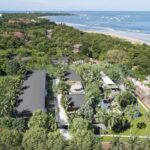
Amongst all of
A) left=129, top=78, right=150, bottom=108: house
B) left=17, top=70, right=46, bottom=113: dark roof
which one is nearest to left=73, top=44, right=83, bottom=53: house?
left=129, top=78, right=150, bottom=108: house

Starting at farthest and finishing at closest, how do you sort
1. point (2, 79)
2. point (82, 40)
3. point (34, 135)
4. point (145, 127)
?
1. point (82, 40)
2. point (2, 79)
3. point (145, 127)
4. point (34, 135)

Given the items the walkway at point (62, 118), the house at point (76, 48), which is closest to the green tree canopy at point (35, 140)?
the walkway at point (62, 118)

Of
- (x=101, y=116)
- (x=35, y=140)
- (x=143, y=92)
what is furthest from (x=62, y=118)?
(x=143, y=92)

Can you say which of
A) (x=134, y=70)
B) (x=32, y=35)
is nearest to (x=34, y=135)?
(x=134, y=70)

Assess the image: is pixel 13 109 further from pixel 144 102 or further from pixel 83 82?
pixel 144 102

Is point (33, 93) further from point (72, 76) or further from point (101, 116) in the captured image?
point (101, 116)

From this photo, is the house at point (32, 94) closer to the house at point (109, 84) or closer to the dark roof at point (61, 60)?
the house at point (109, 84)
